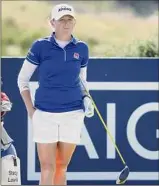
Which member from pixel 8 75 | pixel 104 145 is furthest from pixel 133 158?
pixel 8 75

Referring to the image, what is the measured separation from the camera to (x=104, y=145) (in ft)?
21.8

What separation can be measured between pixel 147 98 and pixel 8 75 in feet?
3.92

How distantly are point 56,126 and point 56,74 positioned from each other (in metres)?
0.36

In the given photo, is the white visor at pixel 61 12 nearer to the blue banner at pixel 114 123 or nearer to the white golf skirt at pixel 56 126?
the white golf skirt at pixel 56 126

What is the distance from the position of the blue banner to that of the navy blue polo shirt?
1.20 metres

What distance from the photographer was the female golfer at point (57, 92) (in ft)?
17.7

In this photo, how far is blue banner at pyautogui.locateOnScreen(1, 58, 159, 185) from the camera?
662 centimetres

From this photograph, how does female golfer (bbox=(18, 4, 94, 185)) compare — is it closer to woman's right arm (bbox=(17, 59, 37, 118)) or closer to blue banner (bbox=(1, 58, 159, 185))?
woman's right arm (bbox=(17, 59, 37, 118))

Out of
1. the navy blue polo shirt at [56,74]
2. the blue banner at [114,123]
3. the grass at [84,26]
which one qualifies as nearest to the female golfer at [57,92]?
the navy blue polo shirt at [56,74]

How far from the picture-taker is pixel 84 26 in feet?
27.4

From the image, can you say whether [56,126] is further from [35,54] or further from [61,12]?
[61,12]

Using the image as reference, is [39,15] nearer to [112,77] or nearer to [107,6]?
[107,6]

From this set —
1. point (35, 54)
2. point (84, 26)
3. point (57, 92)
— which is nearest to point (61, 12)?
point (35, 54)

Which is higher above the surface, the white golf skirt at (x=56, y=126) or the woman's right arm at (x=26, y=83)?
the woman's right arm at (x=26, y=83)
